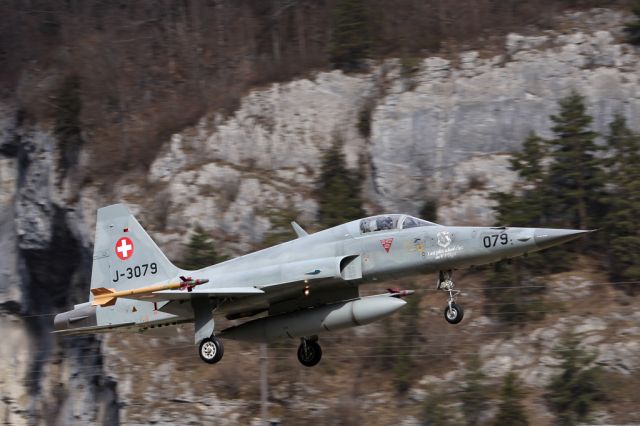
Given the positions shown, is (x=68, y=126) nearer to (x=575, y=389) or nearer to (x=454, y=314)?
(x=575, y=389)

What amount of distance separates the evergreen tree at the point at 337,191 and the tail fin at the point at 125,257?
18047 millimetres

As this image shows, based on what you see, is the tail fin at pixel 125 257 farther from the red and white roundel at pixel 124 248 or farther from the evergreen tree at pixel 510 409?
the evergreen tree at pixel 510 409

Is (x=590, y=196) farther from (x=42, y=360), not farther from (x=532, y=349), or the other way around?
(x=42, y=360)

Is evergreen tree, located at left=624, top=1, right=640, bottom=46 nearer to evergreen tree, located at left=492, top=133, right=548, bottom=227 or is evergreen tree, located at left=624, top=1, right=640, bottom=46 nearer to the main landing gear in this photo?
evergreen tree, located at left=492, top=133, right=548, bottom=227

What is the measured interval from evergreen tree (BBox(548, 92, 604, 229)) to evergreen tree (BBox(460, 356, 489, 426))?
30.8 feet

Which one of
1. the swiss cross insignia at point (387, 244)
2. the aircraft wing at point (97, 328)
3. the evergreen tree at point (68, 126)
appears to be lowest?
the aircraft wing at point (97, 328)

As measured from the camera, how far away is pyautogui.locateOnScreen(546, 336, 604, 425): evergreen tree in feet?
110

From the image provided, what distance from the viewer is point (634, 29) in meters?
44.3

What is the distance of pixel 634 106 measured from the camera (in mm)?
43250

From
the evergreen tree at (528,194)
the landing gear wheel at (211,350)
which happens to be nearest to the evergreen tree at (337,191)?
the evergreen tree at (528,194)

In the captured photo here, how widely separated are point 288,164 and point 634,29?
15594 millimetres

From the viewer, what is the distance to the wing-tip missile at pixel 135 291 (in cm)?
2178

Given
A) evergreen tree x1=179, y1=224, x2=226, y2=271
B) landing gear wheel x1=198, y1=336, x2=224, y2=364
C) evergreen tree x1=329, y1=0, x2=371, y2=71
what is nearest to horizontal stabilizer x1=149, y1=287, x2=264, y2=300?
landing gear wheel x1=198, y1=336, x2=224, y2=364

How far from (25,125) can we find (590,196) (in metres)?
26.2
